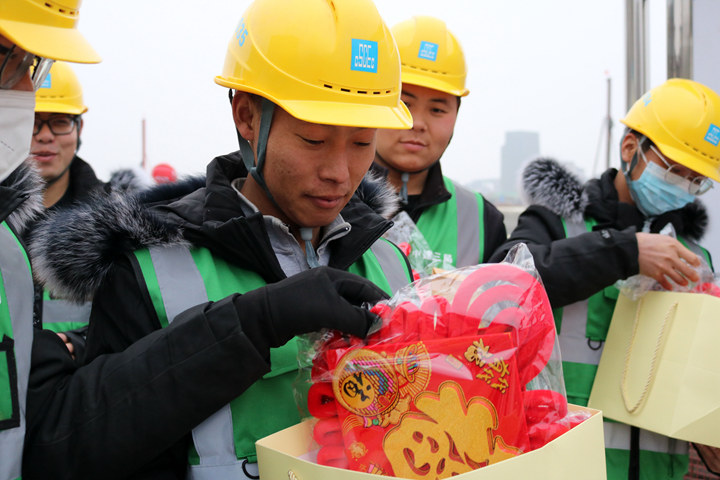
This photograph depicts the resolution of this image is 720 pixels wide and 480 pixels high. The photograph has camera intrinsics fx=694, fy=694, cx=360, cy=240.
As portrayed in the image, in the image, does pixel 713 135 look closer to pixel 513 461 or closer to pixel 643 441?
pixel 643 441

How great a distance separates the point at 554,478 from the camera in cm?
126

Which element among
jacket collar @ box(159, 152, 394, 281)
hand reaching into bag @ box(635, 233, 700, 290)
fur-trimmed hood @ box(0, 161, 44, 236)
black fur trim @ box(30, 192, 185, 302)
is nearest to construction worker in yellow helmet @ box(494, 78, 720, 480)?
hand reaching into bag @ box(635, 233, 700, 290)

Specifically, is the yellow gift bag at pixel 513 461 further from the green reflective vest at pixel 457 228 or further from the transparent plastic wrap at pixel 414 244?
the green reflective vest at pixel 457 228

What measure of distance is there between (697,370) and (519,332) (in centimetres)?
152

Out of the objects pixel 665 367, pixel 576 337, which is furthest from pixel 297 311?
pixel 576 337

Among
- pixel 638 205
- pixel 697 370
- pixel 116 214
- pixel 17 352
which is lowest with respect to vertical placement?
pixel 697 370

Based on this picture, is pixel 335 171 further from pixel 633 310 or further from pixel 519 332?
pixel 633 310

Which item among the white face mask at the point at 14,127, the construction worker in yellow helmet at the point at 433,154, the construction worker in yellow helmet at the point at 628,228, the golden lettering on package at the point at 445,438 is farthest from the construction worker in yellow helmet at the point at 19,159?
the construction worker in yellow helmet at the point at 433,154

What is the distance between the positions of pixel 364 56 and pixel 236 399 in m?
0.88

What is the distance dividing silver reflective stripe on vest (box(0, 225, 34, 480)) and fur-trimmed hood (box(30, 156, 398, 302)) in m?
0.18

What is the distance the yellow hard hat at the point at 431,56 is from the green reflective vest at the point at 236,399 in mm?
2181

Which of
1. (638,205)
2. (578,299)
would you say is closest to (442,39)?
(638,205)

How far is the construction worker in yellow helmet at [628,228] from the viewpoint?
289 cm

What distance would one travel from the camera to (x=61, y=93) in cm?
428
